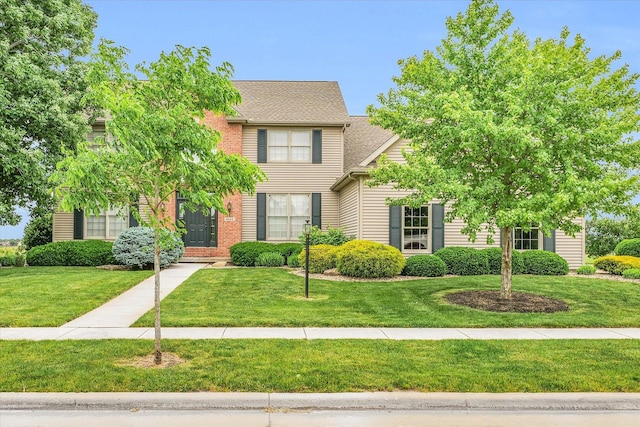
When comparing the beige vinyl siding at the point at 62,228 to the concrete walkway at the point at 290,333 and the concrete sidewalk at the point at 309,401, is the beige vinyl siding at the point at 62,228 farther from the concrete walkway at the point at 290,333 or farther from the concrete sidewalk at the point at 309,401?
the concrete sidewalk at the point at 309,401

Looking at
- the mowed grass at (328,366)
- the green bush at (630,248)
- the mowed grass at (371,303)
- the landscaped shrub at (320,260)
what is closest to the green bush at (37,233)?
the mowed grass at (371,303)

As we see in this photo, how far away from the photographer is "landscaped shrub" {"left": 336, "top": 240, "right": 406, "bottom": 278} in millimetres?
15781

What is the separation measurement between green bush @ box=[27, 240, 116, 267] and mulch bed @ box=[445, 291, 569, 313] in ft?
44.8

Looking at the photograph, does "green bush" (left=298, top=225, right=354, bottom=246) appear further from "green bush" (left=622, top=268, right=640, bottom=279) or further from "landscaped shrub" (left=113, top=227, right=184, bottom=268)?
"green bush" (left=622, top=268, right=640, bottom=279)

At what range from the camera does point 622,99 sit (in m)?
11.2

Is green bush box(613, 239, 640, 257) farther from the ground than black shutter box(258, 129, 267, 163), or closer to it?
closer to it

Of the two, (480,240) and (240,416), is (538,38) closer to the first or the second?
(480,240)

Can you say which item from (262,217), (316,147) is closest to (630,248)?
(316,147)

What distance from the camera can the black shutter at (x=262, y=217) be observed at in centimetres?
2183

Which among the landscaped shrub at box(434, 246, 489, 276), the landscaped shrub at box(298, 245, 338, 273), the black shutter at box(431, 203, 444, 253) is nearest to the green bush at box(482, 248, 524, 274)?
the landscaped shrub at box(434, 246, 489, 276)

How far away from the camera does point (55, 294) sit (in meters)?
12.3

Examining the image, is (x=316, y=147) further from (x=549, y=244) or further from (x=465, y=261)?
(x=549, y=244)

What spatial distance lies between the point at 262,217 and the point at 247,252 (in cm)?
264

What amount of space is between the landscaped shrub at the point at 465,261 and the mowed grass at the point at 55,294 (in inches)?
394
